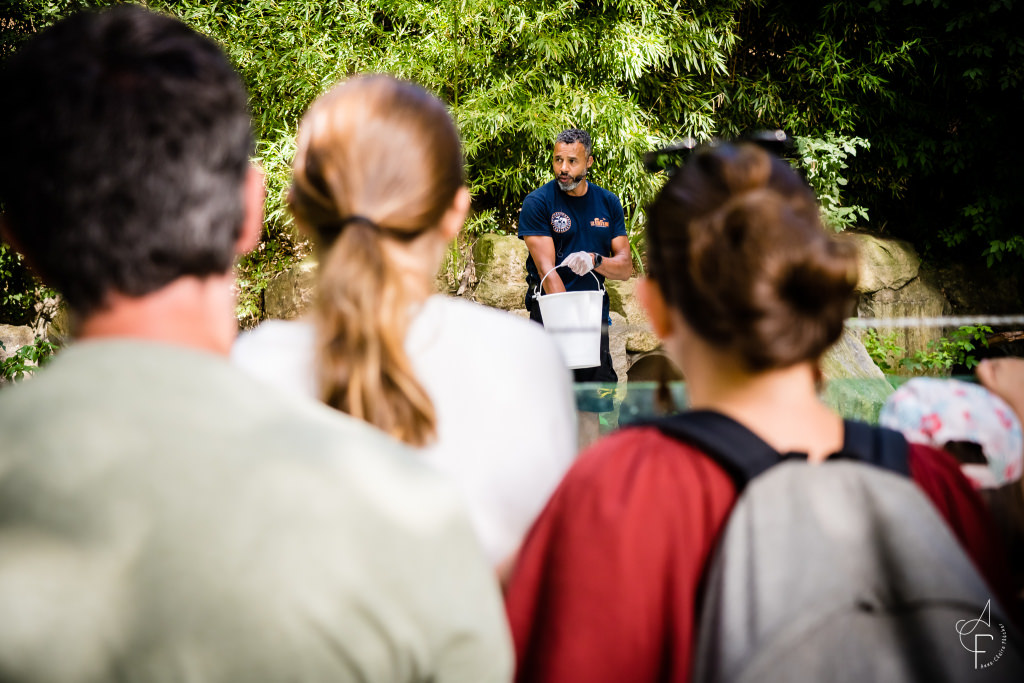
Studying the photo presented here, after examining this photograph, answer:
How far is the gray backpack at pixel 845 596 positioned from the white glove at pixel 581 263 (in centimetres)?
294

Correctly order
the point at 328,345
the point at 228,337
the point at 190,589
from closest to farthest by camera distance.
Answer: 1. the point at 190,589
2. the point at 228,337
3. the point at 328,345

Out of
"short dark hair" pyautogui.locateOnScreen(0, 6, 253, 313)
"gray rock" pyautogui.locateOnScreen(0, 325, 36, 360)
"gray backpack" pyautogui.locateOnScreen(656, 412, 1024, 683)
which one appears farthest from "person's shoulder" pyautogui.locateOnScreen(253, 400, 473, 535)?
"gray rock" pyautogui.locateOnScreen(0, 325, 36, 360)

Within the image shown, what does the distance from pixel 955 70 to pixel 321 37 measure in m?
5.83

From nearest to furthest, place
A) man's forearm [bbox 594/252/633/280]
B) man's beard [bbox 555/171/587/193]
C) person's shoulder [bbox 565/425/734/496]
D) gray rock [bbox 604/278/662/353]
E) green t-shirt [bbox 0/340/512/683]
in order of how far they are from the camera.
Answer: green t-shirt [bbox 0/340/512/683] < person's shoulder [bbox 565/425/734/496] < man's forearm [bbox 594/252/633/280] < man's beard [bbox 555/171/587/193] < gray rock [bbox 604/278/662/353]

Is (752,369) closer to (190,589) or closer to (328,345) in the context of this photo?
(328,345)

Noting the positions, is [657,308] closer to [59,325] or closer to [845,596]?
[845,596]

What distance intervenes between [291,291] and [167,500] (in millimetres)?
7059

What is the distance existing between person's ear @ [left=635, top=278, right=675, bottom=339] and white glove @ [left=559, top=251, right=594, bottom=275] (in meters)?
2.69

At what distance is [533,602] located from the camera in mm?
842

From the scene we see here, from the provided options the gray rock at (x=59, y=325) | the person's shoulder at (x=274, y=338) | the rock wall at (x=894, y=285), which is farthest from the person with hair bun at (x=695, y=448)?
the gray rock at (x=59, y=325)

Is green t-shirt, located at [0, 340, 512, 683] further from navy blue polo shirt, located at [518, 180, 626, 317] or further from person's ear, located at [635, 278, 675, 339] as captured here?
navy blue polo shirt, located at [518, 180, 626, 317]

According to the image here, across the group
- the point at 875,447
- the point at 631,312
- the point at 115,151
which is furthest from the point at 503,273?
the point at 115,151

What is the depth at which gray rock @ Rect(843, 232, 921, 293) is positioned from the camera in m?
7.77

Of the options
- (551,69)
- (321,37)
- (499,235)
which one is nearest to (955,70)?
(551,69)
